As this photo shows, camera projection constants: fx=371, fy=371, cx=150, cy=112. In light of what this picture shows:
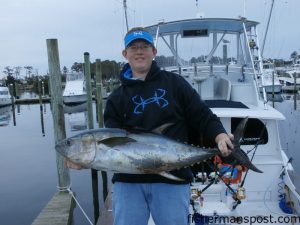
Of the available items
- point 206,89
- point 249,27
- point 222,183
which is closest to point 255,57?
point 249,27

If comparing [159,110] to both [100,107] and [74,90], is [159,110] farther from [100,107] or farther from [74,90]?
[74,90]

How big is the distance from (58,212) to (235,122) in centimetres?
383

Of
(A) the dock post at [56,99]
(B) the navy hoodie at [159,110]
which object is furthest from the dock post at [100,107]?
(B) the navy hoodie at [159,110]

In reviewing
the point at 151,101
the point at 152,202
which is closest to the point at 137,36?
the point at 151,101

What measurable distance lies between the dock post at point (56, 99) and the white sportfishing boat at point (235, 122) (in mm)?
2581

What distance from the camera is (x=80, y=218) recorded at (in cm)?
1002

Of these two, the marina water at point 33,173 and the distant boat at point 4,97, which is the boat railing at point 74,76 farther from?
the marina water at point 33,173

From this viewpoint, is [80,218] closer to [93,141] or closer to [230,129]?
[230,129]

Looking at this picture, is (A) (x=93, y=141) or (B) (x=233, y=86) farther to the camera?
(B) (x=233, y=86)

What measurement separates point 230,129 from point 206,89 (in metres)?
2.54

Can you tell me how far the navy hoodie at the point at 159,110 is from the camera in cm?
305

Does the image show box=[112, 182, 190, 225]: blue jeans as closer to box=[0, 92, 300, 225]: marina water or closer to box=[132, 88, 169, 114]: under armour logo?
box=[132, 88, 169, 114]: under armour logo

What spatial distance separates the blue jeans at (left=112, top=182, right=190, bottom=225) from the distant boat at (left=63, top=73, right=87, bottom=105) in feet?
132

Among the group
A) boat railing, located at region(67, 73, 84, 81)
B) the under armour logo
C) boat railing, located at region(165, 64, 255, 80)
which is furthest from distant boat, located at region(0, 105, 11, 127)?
the under armour logo
